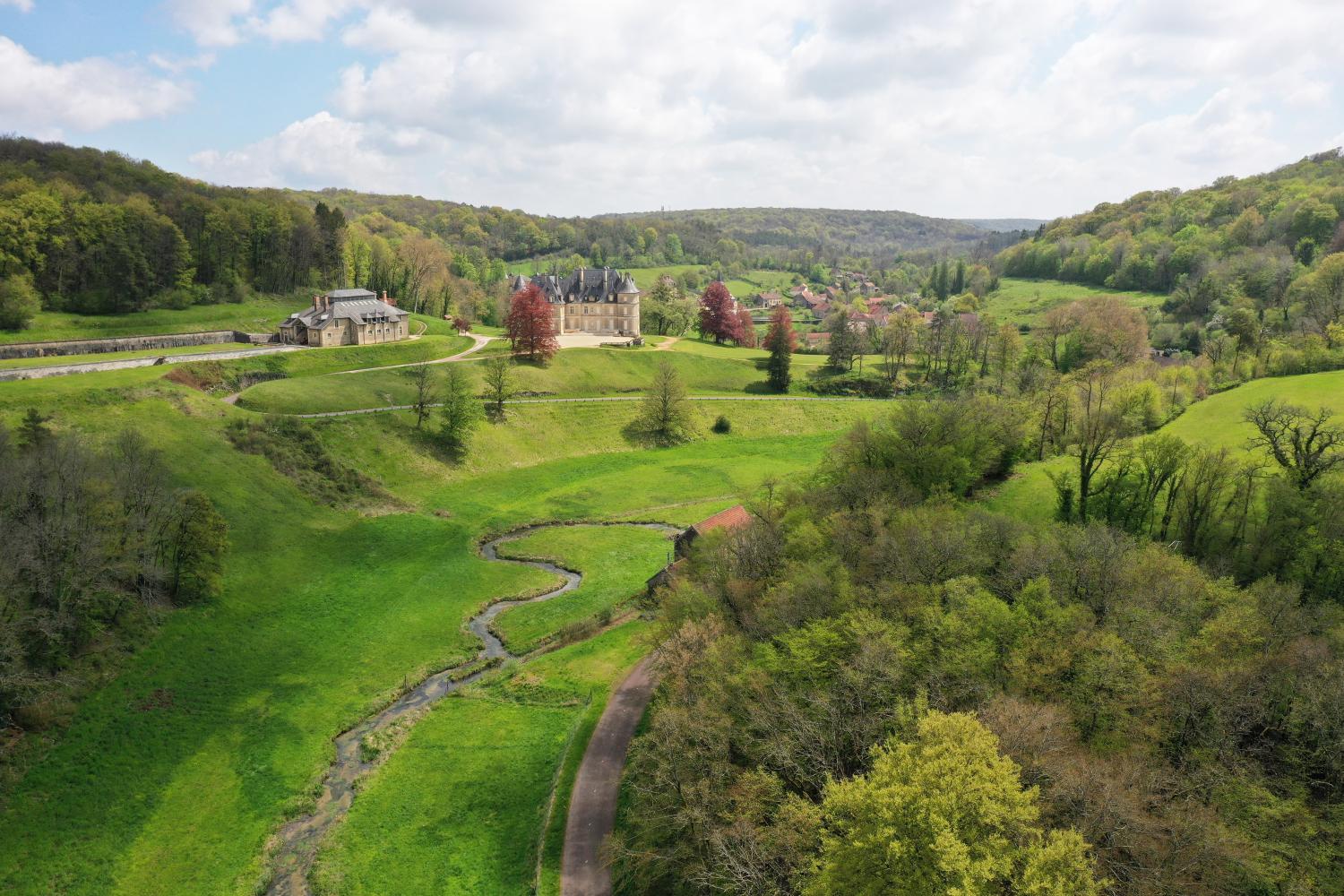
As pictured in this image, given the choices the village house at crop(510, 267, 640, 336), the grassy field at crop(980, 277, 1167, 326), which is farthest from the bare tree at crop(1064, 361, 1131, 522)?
the grassy field at crop(980, 277, 1167, 326)

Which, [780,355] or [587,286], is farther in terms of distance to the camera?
[587,286]

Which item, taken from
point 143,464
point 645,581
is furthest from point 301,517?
point 645,581

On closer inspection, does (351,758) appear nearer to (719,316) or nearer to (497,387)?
(497,387)

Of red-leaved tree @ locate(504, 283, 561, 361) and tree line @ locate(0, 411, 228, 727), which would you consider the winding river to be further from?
red-leaved tree @ locate(504, 283, 561, 361)

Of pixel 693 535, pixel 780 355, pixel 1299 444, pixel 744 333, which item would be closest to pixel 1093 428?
pixel 1299 444

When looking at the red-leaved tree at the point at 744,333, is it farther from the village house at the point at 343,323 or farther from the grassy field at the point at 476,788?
the grassy field at the point at 476,788

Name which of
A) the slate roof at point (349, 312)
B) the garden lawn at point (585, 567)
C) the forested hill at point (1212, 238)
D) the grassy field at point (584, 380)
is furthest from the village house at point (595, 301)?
the forested hill at point (1212, 238)
